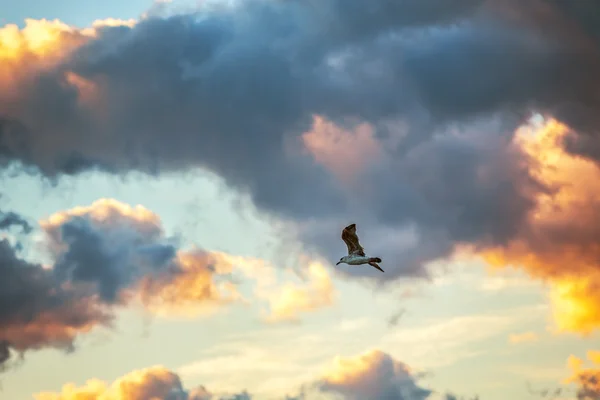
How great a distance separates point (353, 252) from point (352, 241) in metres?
2.74

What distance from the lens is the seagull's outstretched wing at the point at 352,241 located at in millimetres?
185000

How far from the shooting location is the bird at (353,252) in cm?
18488

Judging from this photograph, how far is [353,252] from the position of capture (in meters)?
189

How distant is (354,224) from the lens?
182125 millimetres

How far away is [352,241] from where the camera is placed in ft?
614

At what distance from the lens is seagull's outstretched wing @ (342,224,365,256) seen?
7283 inches

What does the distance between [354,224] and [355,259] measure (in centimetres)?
821

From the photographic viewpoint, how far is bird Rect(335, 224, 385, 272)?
18488cm

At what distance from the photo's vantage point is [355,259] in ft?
614
